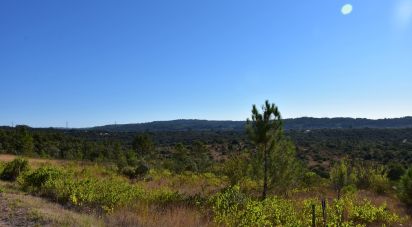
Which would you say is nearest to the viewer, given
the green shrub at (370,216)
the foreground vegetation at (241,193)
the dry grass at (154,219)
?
the dry grass at (154,219)

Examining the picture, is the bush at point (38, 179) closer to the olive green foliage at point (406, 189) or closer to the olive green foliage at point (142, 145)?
the olive green foliage at point (406, 189)

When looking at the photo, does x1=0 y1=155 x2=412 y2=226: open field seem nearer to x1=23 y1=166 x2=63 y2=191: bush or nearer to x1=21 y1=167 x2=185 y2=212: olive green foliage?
x1=21 y1=167 x2=185 y2=212: olive green foliage

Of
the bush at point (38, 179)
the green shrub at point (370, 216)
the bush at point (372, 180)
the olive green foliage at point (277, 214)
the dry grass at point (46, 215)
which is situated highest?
the bush at point (38, 179)

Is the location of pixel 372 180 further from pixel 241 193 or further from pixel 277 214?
pixel 277 214

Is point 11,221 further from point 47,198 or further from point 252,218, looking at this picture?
point 252,218

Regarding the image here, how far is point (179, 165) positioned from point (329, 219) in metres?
21.6

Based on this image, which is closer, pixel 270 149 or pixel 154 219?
pixel 154 219

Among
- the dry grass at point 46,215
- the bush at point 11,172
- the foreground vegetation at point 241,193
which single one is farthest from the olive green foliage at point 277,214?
the bush at point 11,172

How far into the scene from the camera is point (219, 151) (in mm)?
72375

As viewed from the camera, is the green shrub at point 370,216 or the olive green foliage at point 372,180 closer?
the green shrub at point 370,216

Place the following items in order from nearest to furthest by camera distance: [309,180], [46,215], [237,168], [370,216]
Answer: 1. [46,215]
2. [370,216]
3. [237,168]
4. [309,180]

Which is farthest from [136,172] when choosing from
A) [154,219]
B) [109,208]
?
[154,219]

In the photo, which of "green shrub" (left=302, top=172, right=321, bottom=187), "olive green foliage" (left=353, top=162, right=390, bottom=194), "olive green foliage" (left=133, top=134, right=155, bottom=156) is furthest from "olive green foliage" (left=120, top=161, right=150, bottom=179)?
"olive green foliage" (left=133, top=134, right=155, bottom=156)

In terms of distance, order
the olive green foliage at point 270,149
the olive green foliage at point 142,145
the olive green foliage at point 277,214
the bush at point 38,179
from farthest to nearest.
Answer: the olive green foliage at point 142,145 → the olive green foliage at point 270,149 → the bush at point 38,179 → the olive green foliage at point 277,214
